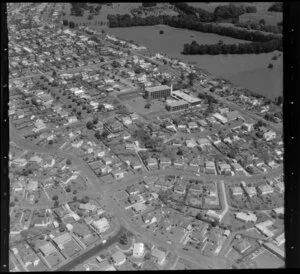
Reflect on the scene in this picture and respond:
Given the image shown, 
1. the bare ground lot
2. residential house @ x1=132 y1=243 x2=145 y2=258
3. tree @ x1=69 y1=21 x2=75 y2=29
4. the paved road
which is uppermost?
tree @ x1=69 y1=21 x2=75 y2=29

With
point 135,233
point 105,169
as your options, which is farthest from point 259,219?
point 105,169

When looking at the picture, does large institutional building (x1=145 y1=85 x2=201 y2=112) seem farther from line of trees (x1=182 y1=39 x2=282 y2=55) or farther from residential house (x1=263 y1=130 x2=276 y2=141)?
residential house (x1=263 y1=130 x2=276 y2=141)

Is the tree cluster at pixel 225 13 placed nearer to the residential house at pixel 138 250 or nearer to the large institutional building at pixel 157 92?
the large institutional building at pixel 157 92

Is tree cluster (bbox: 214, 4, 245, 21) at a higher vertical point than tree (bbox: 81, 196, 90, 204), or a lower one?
higher

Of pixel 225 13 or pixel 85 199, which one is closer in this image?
pixel 85 199

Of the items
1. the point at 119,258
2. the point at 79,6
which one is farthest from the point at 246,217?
the point at 79,6

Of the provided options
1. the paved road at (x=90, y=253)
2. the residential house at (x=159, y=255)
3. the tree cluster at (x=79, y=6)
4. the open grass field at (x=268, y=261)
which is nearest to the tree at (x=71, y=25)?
the tree cluster at (x=79, y=6)

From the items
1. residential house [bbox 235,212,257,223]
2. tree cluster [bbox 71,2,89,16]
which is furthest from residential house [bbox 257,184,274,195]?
tree cluster [bbox 71,2,89,16]

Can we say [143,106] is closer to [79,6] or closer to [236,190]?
[79,6]
